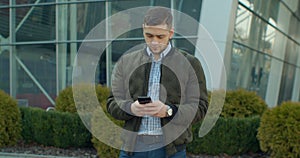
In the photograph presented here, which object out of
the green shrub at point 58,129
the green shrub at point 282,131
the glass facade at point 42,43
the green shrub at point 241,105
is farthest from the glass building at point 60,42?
the green shrub at point 282,131

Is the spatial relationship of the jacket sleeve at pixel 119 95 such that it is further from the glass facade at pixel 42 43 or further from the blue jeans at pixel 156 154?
the glass facade at pixel 42 43

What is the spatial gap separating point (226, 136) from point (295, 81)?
13.2 meters

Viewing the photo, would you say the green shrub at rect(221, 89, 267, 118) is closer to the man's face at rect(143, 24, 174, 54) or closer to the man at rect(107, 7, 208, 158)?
the man at rect(107, 7, 208, 158)

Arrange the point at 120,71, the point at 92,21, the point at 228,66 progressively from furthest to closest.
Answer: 1. the point at 92,21
2. the point at 228,66
3. the point at 120,71

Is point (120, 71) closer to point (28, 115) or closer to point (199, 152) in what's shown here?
point (199, 152)

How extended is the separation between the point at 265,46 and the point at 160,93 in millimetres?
9442

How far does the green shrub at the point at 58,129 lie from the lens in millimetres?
4773

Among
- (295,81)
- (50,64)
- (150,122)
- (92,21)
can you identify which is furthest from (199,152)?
(295,81)

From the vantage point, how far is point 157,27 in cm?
140

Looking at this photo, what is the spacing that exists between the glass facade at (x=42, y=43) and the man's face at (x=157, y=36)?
650 centimetres

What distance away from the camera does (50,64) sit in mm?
8727

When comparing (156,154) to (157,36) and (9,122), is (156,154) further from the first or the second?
(9,122)

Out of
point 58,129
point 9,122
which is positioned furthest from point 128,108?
point 9,122

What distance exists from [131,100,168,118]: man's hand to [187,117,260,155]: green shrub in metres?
3.01
